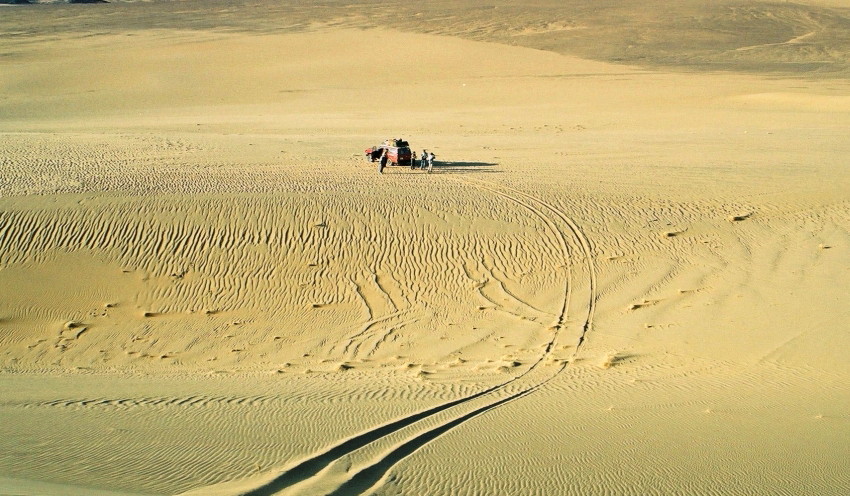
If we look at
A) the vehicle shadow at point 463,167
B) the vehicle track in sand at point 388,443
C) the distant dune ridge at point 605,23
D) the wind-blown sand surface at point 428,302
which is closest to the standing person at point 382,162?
the wind-blown sand surface at point 428,302

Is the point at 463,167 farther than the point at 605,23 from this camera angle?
No

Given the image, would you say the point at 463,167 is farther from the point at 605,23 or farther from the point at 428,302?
the point at 605,23

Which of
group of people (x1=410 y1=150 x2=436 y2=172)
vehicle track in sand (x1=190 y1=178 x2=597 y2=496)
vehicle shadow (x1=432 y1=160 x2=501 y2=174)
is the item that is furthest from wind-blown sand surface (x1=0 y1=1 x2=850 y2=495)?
group of people (x1=410 y1=150 x2=436 y2=172)

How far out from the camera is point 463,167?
21.8 metres

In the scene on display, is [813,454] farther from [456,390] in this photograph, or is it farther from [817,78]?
[817,78]

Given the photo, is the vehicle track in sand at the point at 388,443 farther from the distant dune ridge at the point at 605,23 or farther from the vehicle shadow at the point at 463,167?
the distant dune ridge at the point at 605,23

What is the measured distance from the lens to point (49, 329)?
A: 13.8 m

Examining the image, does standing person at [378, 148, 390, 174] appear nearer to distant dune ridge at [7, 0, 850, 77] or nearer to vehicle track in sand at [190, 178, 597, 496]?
vehicle track in sand at [190, 178, 597, 496]

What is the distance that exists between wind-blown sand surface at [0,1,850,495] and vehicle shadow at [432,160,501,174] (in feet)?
0.64

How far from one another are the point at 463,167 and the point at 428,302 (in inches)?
306

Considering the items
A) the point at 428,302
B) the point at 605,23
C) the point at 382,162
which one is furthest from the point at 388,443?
the point at 605,23

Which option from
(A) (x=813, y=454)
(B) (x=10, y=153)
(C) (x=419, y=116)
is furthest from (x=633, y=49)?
(A) (x=813, y=454)

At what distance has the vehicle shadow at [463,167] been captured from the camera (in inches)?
838

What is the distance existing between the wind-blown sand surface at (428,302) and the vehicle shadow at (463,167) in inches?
7.6
